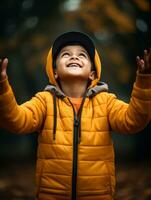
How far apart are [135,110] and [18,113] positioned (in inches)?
26.7

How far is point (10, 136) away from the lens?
9648 millimetres

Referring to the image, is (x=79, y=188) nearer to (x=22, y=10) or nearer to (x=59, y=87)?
(x=59, y=87)

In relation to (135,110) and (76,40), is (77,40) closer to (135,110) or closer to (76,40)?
(76,40)

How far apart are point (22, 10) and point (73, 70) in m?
6.06

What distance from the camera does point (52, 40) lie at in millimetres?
9398

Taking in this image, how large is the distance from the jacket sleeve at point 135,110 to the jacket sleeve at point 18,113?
0.43 m

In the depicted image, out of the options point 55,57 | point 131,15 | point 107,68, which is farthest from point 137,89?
point 107,68

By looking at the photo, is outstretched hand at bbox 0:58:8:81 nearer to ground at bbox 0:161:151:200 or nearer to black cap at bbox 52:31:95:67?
black cap at bbox 52:31:95:67

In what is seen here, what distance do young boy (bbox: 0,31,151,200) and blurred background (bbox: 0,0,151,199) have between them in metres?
4.69

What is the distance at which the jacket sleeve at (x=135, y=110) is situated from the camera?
2.59 meters

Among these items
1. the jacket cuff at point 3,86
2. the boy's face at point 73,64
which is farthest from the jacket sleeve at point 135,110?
the jacket cuff at point 3,86

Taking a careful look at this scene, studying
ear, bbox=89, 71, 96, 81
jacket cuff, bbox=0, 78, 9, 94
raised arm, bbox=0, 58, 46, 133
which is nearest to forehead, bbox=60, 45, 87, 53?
ear, bbox=89, 71, 96, 81

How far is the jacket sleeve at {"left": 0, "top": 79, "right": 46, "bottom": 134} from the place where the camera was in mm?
2559

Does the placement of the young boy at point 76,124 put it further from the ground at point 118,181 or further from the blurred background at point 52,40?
the blurred background at point 52,40
